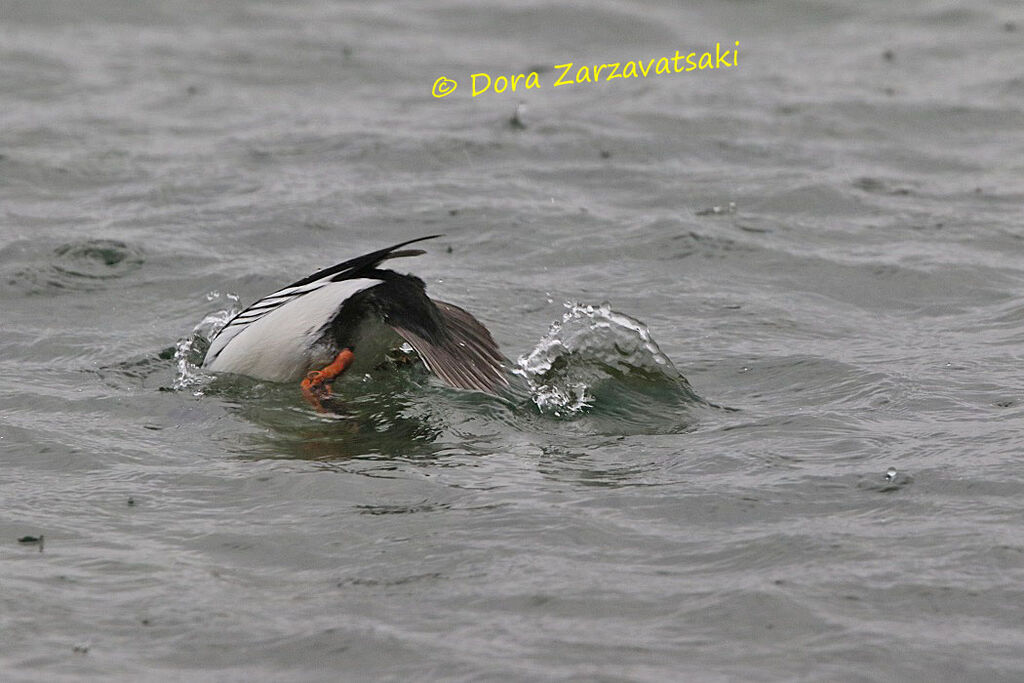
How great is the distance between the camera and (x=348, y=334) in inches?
240

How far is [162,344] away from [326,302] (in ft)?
4.24

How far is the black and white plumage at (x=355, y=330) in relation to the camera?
579 cm

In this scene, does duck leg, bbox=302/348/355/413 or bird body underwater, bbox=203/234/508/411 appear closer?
bird body underwater, bbox=203/234/508/411

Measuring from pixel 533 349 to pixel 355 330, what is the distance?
104cm

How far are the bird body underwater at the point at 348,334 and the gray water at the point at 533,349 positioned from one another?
0.13 metres

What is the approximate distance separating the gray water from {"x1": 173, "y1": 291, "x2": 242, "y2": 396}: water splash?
27mm

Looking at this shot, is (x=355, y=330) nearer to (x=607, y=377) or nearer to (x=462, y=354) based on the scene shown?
(x=462, y=354)

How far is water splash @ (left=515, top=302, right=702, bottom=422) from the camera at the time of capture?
19.7 feet

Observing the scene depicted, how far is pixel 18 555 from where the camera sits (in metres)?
4.67

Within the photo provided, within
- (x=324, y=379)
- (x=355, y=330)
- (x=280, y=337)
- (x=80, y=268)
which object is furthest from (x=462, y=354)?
(x=80, y=268)

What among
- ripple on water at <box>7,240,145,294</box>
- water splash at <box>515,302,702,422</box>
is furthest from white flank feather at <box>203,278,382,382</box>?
ripple on water at <box>7,240,145,294</box>

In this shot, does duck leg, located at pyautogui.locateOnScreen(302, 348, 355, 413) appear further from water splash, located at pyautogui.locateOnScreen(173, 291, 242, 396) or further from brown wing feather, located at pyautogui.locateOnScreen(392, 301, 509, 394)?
water splash, located at pyautogui.locateOnScreen(173, 291, 242, 396)

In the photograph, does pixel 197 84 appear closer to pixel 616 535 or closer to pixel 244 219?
pixel 244 219

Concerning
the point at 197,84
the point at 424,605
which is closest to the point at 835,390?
the point at 424,605
